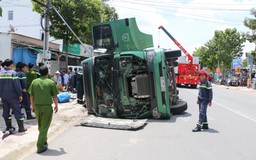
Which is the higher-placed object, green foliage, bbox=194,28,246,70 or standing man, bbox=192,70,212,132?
green foliage, bbox=194,28,246,70

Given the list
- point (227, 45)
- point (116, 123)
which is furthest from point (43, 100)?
point (227, 45)

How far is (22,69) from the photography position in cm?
840

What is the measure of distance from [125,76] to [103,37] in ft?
5.05

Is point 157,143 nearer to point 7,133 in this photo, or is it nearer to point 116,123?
point 116,123

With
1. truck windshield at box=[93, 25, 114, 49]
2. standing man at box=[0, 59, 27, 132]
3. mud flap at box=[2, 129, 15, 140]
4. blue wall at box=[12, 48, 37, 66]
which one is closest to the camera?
mud flap at box=[2, 129, 15, 140]

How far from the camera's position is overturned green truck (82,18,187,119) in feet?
27.8

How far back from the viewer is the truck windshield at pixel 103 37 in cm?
918

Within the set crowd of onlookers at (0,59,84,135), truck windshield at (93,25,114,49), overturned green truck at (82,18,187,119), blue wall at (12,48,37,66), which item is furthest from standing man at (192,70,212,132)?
blue wall at (12,48,37,66)

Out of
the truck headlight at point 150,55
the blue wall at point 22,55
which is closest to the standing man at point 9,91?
the truck headlight at point 150,55

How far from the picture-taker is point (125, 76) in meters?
8.79

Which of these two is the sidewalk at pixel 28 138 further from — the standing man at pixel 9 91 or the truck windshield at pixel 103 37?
the truck windshield at pixel 103 37

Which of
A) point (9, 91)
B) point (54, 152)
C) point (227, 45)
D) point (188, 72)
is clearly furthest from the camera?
point (227, 45)

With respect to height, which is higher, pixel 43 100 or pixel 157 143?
pixel 43 100

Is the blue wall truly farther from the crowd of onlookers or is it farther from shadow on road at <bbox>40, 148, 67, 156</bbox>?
shadow on road at <bbox>40, 148, 67, 156</bbox>
